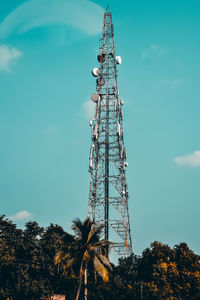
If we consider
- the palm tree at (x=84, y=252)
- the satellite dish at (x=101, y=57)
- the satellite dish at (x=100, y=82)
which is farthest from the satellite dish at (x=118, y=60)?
the palm tree at (x=84, y=252)

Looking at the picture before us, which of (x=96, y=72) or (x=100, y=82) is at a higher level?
(x=96, y=72)

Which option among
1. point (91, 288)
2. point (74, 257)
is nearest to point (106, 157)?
point (91, 288)

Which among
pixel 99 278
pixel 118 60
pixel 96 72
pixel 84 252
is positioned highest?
pixel 118 60

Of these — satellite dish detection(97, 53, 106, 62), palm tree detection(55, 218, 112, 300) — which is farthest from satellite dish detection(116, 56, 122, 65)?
palm tree detection(55, 218, 112, 300)

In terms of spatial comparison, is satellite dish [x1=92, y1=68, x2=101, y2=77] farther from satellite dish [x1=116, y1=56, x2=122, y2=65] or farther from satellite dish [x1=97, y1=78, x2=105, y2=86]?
satellite dish [x1=116, y1=56, x2=122, y2=65]

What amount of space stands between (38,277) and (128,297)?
13439 mm

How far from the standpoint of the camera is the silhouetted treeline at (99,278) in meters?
31.9

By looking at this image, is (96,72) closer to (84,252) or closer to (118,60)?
(118,60)

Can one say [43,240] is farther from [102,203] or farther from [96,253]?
[96,253]

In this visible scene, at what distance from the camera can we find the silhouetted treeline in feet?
105

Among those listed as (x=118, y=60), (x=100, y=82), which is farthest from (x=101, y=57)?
(x=100, y=82)

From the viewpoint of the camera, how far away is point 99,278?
30656 mm

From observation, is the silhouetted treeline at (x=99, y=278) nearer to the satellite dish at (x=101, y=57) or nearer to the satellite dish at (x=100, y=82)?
the satellite dish at (x=100, y=82)

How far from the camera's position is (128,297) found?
3038 centimetres
